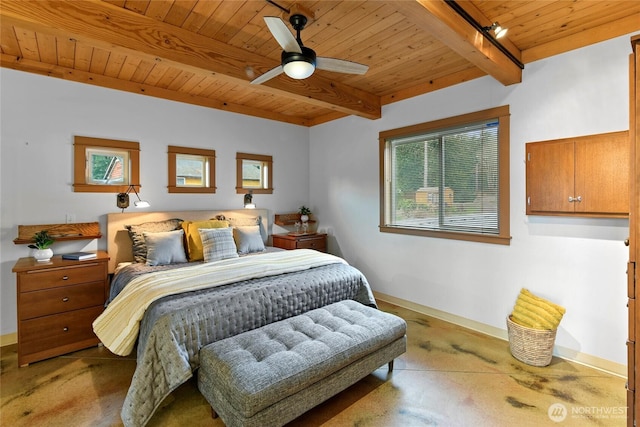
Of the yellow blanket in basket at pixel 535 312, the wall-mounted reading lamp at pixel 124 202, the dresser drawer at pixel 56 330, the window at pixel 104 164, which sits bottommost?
the dresser drawer at pixel 56 330

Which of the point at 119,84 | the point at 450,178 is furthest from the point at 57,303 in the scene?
the point at 450,178

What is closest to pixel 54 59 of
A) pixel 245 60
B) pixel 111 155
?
pixel 111 155

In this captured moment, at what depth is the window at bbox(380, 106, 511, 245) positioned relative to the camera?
123 inches

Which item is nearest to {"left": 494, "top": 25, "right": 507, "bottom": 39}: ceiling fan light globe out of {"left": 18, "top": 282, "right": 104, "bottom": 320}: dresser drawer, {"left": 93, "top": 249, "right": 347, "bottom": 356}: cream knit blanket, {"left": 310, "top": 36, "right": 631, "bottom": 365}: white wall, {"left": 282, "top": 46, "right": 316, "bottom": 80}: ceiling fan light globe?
{"left": 310, "top": 36, "right": 631, "bottom": 365}: white wall

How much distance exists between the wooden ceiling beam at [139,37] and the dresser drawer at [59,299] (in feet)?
6.84

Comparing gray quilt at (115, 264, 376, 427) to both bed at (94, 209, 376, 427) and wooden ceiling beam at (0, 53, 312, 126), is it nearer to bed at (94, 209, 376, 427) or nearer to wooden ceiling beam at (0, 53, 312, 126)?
bed at (94, 209, 376, 427)

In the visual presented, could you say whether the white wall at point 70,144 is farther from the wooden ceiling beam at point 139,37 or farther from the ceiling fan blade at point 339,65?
the ceiling fan blade at point 339,65

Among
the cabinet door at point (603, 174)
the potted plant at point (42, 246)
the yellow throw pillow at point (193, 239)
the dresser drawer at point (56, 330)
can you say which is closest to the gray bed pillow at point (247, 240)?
the yellow throw pillow at point (193, 239)

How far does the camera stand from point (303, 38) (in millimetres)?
2605

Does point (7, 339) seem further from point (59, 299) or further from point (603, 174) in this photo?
point (603, 174)

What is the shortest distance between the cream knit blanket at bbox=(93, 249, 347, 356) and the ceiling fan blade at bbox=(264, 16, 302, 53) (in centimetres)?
178

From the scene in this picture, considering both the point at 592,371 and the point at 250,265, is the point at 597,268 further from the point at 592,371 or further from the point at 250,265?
the point at 250,265

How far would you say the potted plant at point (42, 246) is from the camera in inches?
111

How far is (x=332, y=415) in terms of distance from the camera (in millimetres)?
2066
